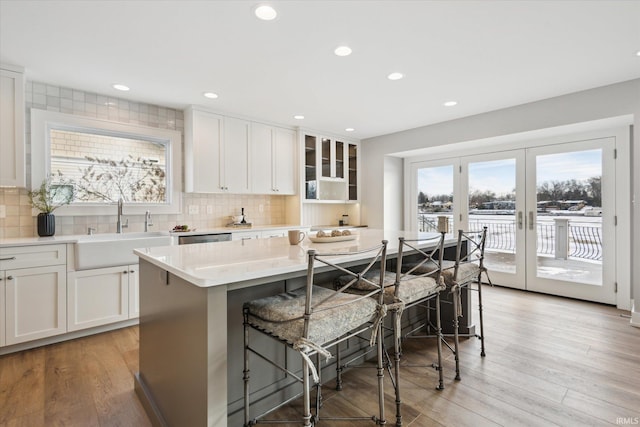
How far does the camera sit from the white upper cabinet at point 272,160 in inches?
174

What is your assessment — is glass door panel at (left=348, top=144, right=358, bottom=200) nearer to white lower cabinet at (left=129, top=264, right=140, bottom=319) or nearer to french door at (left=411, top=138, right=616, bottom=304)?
french door at (left=411, top=138, right=616, bottom=304)

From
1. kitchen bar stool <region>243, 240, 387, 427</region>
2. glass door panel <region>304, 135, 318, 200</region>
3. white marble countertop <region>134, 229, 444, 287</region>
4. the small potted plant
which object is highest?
glass door panel <region>304, 135, 318, 200</region>

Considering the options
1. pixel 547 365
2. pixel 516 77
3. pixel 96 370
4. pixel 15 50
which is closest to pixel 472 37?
pixel 516 77

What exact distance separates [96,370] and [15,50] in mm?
2511

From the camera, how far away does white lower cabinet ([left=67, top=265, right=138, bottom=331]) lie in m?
2.86

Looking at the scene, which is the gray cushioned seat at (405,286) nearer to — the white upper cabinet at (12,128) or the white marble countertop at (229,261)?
the white marble countertop at (229,261)

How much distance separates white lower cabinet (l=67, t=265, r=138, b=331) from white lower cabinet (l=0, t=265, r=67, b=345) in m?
0.06

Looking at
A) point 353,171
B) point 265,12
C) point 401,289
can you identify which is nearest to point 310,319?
point 401,289

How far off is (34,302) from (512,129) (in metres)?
5.15

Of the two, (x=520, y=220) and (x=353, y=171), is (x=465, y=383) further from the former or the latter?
(x=353, y=171)

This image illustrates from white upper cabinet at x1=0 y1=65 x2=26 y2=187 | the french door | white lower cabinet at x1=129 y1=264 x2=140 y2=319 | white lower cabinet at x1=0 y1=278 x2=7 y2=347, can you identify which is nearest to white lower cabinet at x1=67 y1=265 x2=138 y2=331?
white lower cabinet at x1=129 y1=264 x2=140 y2=319

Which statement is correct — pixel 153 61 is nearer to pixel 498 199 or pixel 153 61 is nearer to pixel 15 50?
pixel 15 50

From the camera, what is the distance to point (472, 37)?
2326 mm

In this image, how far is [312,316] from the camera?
54.1 inches
